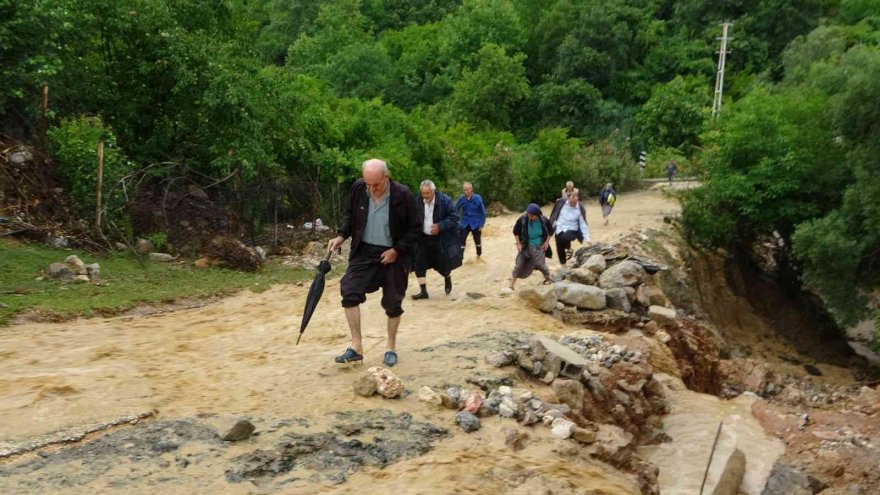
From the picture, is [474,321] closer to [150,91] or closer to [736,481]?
[736,481]

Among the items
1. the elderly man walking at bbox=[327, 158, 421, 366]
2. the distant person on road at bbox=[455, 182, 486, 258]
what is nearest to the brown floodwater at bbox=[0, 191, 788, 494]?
the elderly man walking at bbox=[327, 158, 421, 366]

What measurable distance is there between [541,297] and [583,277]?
1.08m

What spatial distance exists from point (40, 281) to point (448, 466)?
7.67m

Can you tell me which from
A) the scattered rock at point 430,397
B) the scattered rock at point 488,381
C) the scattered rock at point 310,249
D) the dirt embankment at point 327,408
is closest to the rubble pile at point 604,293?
the dirt embankment at point 327,408

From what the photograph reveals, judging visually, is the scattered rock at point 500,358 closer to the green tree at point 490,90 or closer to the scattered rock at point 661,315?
the scattered rock at point 661,315

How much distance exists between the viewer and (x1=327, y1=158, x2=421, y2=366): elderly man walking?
6.50m

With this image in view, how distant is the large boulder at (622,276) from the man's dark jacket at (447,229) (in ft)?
7.36

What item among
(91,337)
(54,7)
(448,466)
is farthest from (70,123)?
(448,466)

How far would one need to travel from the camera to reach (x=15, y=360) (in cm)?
709

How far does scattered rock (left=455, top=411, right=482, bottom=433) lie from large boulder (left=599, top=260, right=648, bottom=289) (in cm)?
519

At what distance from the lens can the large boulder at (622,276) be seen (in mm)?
10648

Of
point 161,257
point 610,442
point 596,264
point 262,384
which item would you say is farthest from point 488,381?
point 161,257

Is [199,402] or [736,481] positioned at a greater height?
[199,402]

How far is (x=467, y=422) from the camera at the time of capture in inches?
232
